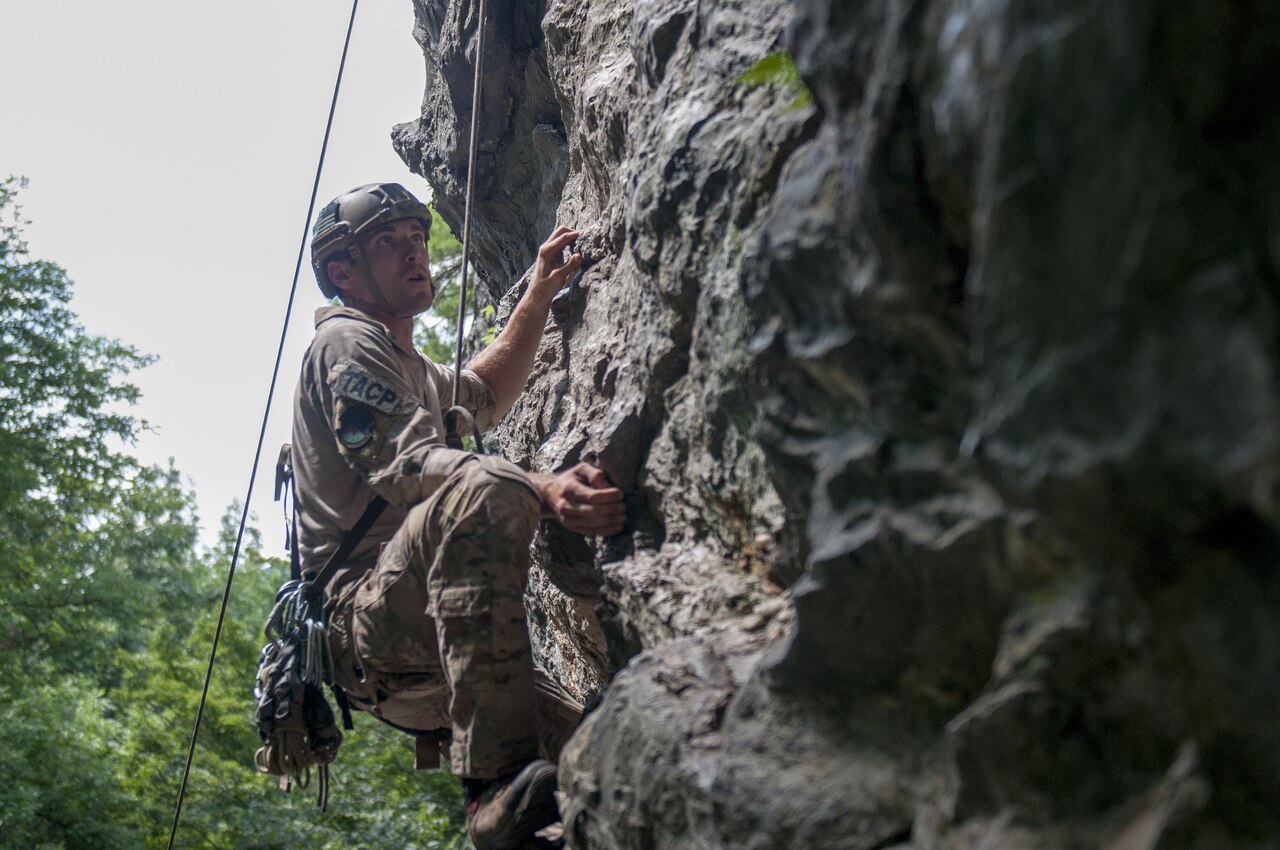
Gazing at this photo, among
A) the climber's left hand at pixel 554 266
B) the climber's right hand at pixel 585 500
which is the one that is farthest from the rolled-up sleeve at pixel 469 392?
the climber's right hand at pixel 585 500

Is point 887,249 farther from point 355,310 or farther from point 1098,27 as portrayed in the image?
point 355,310

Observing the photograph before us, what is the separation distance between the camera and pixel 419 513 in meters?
3.74

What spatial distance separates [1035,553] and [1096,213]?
2.00 feet

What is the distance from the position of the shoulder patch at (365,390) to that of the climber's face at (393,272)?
2.30 ft

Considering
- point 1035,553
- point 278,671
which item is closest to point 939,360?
point 1035,553

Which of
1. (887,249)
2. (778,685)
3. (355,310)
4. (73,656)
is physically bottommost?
(778,685)

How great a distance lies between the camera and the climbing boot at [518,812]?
343cm

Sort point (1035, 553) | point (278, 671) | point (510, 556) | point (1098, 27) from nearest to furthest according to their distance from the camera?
point (1098, 27)
point (1035, 553)
point (510, 556)
point (278, 671)

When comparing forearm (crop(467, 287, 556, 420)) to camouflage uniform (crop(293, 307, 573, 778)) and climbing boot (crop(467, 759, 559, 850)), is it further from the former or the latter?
climbing boot (crop(467, 759, 559, 850))

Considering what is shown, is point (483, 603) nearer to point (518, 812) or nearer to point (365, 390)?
point (518, 812)

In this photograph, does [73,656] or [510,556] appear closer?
[510,556]

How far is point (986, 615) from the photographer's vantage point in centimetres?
232

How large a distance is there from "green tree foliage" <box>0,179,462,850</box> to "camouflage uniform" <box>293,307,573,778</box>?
6498mm

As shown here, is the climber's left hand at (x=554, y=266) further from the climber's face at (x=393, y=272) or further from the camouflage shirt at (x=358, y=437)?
the camouflage shirt at (x=358, y=437)
